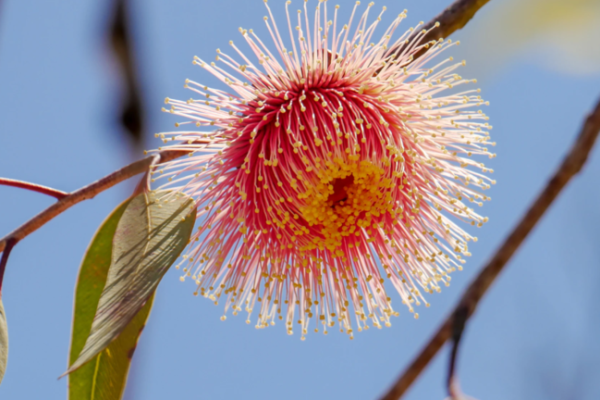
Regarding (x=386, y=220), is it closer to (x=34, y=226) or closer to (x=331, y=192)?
(x=331, y=192)

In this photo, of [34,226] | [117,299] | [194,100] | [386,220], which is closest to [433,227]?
[386,220]

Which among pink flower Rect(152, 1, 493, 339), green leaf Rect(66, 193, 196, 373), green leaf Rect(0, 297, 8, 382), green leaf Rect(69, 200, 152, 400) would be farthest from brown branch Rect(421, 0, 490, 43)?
green leaf Rect(0, 297, 8, 382)

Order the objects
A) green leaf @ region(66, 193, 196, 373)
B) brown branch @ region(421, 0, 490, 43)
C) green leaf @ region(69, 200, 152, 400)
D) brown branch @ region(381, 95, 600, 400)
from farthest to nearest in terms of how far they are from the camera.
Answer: brown branch @ region(421, 0, 490, 43), green leaf @ region(69, 200, 152, 400), green leaf @ region(66, 193, 196, 373), brown branch @ region(381, 95, 600, 400)

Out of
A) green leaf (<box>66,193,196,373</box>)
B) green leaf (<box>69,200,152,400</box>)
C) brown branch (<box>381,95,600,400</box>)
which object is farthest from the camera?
green leaf (<box>69,200,152,400</box>)

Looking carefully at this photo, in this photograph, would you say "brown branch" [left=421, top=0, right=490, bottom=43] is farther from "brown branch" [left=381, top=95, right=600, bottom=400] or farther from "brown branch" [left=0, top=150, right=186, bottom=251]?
"brown branch" [left=381, top=95, right=600, bottom=400]

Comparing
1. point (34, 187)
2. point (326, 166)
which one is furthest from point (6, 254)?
point (326, 166)

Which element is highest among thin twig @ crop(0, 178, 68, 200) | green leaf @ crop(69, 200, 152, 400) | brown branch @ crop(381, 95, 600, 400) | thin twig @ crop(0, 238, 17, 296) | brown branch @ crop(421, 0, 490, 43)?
brown branch @ crop(421, 0, 490, 43)

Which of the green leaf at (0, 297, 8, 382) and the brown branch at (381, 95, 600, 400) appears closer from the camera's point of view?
the brown branch at (381, 95, 600, 400)
